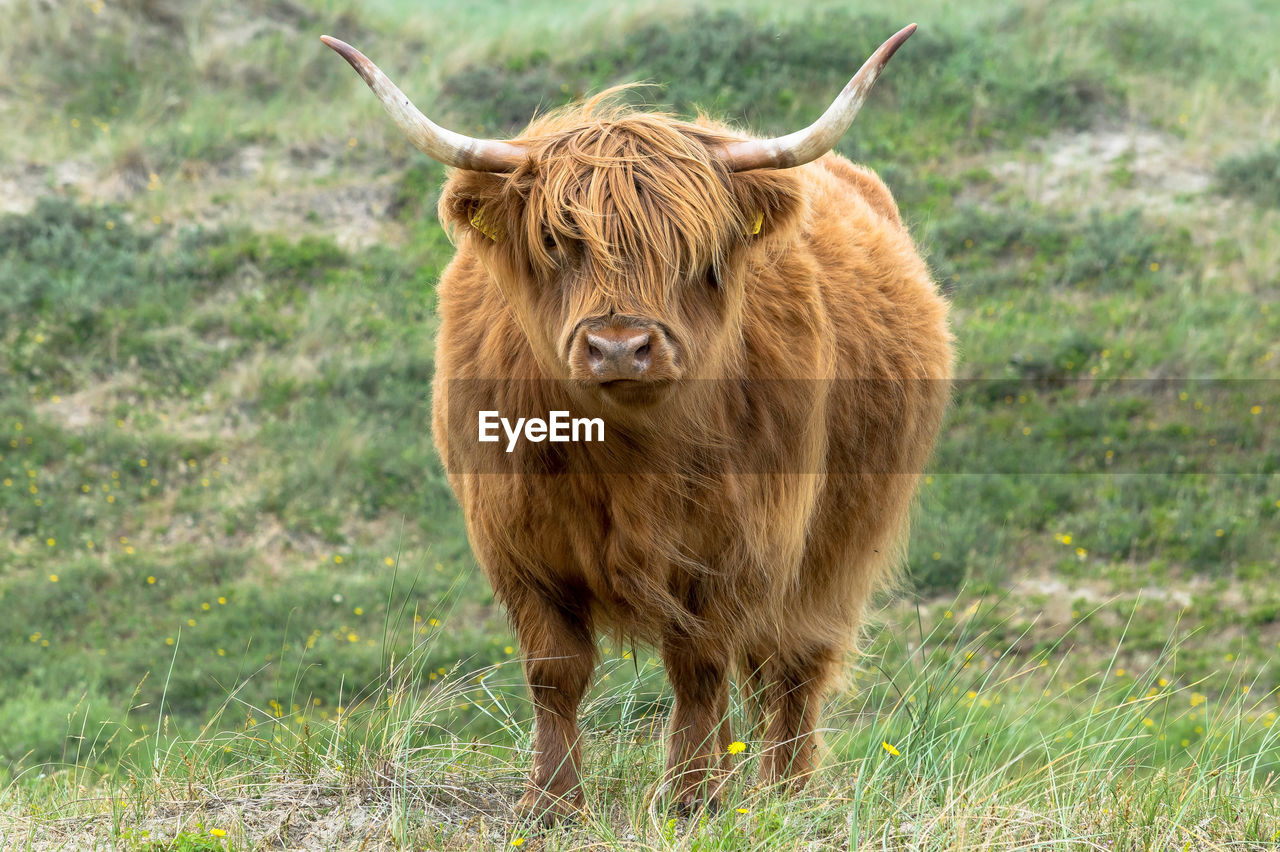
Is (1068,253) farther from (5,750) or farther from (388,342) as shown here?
(5,750)

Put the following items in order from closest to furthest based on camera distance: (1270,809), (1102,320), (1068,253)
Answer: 1. (1270,809)
2. (1102,320)
3. (1068,253)

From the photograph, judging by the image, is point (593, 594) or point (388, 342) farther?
point (388, 342)

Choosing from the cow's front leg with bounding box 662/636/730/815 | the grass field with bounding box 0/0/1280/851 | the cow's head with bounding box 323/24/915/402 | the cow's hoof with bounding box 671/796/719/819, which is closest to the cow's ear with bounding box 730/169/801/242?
the cow's head with bounding box 323/24/915/402

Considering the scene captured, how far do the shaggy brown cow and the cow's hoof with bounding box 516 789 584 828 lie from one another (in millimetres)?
10

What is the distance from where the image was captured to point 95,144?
42.8 feet

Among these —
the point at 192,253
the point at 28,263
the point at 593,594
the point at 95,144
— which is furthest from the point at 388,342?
the point at 593,594

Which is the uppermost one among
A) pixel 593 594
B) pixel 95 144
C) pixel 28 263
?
pixel 95 144

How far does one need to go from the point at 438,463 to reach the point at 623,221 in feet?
22.5

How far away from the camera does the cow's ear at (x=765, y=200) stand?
12.4ft

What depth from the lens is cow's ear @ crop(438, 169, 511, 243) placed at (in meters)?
3.70

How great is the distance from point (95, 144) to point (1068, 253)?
933 cm

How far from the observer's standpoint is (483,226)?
12.4 feet

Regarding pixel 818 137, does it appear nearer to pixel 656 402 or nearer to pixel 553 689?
pixel 656 402

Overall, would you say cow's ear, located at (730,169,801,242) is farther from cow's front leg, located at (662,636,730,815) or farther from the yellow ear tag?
cow's front leg, located at (662,636,730,815)
